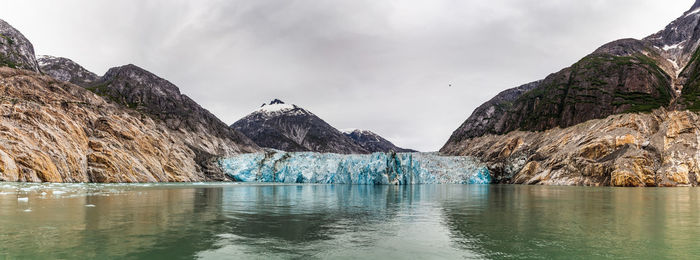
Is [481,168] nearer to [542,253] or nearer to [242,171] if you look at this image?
[242,171]

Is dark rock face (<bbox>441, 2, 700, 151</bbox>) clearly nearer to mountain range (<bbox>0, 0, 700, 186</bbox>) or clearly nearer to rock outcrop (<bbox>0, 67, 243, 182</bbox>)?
mountain range (<bbox>0, 0, 700, 186</bbox>)

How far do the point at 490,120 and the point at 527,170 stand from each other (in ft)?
246

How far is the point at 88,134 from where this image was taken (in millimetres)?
75750

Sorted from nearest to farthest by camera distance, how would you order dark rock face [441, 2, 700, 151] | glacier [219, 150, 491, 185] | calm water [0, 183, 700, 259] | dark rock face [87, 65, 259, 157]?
calm water [0, 183, 700, 259] < glacier [219, 150, 491, 185] < dark rock face [441, 2, 700, 151] < dark rock face [87, 65, 259, 157]

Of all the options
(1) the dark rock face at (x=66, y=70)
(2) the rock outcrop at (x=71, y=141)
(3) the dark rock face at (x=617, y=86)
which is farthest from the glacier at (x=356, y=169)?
(1) the dark rock face at (x=66, y=70)

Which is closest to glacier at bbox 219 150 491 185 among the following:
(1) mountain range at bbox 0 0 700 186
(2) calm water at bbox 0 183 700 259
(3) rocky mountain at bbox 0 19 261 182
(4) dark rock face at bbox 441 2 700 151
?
(1) mountain range at bbox 0 0 700 186

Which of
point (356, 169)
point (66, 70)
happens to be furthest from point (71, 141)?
point (66, 70)

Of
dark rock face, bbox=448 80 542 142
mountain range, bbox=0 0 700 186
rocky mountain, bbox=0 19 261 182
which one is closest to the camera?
rocky mountain, bbox=0 19 261 182

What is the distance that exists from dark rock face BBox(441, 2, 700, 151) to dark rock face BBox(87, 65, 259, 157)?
10984cm

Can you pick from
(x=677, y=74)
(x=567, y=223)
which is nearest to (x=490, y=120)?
(x=677, y=74)

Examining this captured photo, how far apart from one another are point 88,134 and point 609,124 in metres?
120

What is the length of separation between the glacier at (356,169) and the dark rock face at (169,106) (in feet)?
67.9

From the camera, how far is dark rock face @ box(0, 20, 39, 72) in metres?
97.8

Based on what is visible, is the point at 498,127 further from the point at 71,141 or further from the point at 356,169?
the point at 71,141
